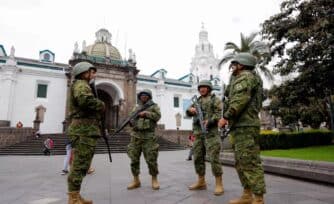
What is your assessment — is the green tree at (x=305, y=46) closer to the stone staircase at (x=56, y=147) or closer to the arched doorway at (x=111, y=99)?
the stone staircase at (x=56, y=147)

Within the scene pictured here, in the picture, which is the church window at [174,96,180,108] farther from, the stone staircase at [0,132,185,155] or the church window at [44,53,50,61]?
the church window at [44,53,50,61]

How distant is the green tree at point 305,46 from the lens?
22.2 feet

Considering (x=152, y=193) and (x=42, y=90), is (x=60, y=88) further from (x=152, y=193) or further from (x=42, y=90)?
(x=152, y=193)

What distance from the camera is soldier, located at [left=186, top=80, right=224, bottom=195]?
13.6ft

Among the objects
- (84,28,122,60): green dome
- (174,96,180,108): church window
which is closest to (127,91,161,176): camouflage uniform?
(84,28,122,60): green dome

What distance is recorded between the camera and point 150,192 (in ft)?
13.7

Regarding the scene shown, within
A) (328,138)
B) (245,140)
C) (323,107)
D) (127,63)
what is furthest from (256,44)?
(245,140)

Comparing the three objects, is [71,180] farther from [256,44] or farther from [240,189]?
[256,44]

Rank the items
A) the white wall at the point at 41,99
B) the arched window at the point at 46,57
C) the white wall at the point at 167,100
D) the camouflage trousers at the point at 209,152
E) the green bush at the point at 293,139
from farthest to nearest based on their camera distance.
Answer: the white wall at the point at 167,100 < the arched window at the point at 46,57 < the white wall at the point at 41,99 < the green bush at the point at 293,139 < the camouflage trousers at the point at 209,152

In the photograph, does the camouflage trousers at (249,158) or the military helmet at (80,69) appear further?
the military helmet at (80,69)

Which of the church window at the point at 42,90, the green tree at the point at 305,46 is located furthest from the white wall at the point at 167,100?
the green tree at the point at 305,46

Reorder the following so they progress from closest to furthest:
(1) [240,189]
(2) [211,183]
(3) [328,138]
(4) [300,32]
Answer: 1. (1) [240,189]
2. (2) [211,183]
3. (4) [300,32]
4. (3) [328,138]

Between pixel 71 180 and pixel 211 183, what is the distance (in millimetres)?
2964

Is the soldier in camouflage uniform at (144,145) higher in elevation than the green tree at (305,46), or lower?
lower
